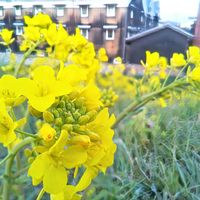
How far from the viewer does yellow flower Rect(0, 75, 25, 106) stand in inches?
13.5

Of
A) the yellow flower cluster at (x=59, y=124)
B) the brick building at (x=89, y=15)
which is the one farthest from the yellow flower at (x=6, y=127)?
the brick building at (x=89, y=15)

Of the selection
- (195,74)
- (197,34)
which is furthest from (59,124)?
(197,34)

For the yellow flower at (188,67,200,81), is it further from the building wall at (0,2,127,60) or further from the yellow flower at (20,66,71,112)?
the building wall at (0,2,127,60)

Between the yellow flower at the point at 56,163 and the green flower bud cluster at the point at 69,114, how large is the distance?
2 cm

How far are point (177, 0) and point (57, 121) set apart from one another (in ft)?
4.15

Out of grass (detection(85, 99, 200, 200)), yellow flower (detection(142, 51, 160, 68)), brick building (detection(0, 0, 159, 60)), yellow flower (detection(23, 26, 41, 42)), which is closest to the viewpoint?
grass (detection(85, 99, 200, 200))

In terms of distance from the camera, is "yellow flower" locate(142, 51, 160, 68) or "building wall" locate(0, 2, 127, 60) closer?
"yellow flower" locate(142, 51, 160, 68)

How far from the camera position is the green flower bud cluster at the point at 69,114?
349mm

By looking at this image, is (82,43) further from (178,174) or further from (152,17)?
(152,17)

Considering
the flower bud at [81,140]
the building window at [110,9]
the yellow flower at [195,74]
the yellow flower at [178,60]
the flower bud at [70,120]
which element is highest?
the flower bud at [70,120]

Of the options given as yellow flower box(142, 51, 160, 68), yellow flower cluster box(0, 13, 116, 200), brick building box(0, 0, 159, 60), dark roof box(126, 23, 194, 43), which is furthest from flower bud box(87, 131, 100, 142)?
dark roof box(126, 23, 194, 43)

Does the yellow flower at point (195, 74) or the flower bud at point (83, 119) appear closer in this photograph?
the flower bud at point (83, 119)

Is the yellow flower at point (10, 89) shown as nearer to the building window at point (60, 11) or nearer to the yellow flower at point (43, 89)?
the yellow flower at point (43, 89)

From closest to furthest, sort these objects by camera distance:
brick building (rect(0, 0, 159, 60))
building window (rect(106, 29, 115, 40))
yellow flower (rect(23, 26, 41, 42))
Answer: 1. yellow flower (rect(23, 26, 41, 42))
2. brick building (rect(0, 0, 159, 60))
3. building window (rect(106, 29, 115, 40))
